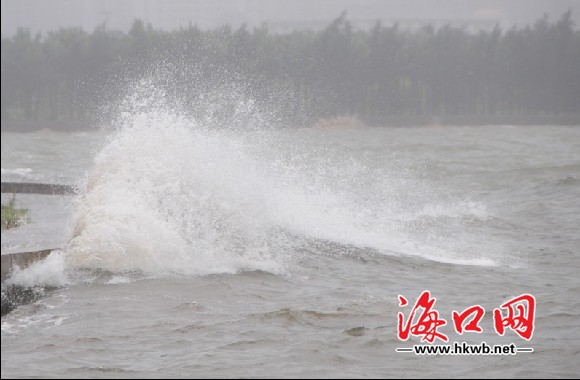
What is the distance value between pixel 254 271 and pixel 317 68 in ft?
210

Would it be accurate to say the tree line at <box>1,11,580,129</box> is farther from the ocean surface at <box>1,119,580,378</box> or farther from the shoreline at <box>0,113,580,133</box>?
the ocean surface at <box>1,119,580,378</box>

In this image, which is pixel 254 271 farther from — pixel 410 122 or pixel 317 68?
pixel 317 68

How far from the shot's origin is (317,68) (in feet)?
237

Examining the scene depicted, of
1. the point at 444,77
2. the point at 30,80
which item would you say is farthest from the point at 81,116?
the point at 444,77

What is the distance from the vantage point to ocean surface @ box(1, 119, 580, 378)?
639 centimetres

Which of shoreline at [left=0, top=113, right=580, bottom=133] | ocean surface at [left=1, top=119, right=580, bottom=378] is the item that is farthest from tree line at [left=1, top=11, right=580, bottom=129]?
ocean surface at [left=1, top=119, right=580, bottom=378]

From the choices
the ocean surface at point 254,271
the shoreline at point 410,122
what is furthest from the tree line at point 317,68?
the ocean surface at point 254,271

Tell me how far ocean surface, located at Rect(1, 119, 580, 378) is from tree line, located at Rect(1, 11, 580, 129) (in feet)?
158

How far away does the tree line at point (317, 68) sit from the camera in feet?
218

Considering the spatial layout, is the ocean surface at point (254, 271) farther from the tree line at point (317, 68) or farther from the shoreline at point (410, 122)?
the tree line at point (317, 68)

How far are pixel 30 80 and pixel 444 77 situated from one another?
3414 cm

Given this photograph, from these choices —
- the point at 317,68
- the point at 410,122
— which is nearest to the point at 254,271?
the point at 410,122

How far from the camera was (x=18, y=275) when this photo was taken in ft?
25.7

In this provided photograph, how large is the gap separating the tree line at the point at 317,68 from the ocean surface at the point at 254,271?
48.2 meters
